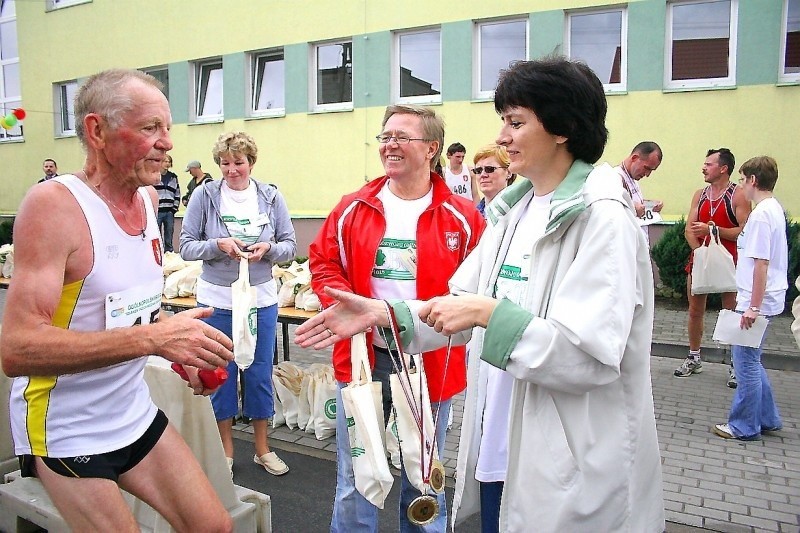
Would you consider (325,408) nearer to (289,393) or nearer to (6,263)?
(289,393)

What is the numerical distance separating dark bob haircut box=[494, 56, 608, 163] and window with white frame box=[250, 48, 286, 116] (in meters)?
13.3

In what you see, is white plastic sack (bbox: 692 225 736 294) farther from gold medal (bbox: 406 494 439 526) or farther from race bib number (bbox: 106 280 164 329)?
race bib number (bbox: 106 280 164 329)

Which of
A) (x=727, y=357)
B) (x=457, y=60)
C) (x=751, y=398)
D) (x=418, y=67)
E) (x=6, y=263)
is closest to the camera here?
(x=751, y=398)

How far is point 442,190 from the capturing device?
3.17m

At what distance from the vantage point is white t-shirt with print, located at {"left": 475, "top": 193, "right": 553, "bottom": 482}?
2.17 m

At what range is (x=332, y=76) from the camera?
1394 cm

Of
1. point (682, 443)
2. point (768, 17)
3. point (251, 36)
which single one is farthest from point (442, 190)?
point (251, 36)

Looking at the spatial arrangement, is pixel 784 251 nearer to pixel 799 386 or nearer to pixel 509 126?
pixel 799 386

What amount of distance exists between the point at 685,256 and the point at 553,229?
8964 millimetres

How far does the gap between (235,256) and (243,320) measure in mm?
467

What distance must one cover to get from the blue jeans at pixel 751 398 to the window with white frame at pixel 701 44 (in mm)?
6566

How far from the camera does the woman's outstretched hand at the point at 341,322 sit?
7.32 ft

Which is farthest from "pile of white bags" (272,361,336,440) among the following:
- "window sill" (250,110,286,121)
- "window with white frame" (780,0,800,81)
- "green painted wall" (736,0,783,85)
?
"window sill" (250,110,286,121)

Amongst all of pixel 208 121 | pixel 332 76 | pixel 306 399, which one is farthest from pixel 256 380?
pixel 208 121
